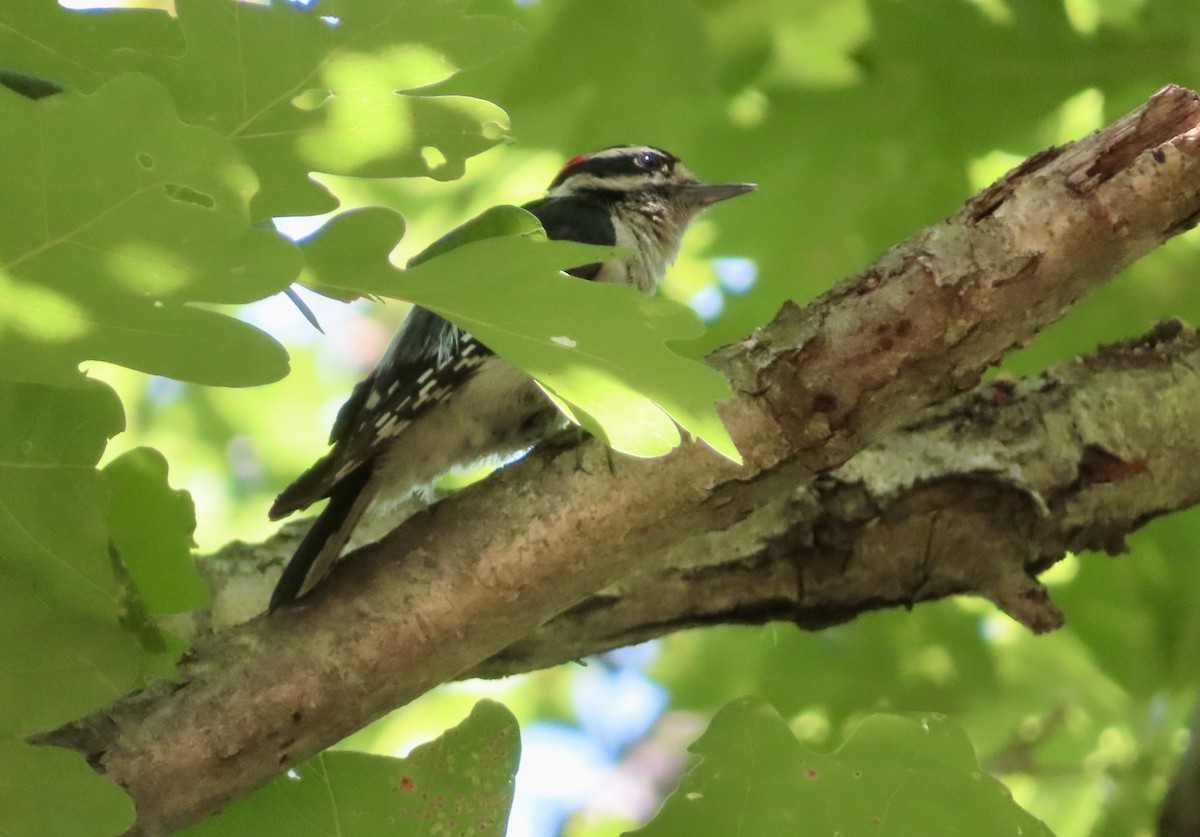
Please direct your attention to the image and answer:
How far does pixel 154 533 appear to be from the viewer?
176cm

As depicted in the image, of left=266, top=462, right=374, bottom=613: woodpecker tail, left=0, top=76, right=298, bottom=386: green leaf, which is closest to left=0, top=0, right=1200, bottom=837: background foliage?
left=0, top=76, right=298, bottom=386: green leaf

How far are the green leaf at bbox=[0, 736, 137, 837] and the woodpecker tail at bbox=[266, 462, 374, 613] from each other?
1.28 ft

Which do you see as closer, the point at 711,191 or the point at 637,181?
the point at 711,191

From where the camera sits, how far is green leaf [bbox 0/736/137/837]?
1535 millimetres

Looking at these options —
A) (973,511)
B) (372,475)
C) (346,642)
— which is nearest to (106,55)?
(346,642)

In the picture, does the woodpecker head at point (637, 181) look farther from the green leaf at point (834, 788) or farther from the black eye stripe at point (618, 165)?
the green leaf at point (834, 788)

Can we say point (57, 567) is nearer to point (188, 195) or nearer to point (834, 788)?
point (188, 195)

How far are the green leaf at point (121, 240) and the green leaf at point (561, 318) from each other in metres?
0.13

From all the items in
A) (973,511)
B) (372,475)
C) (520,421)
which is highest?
(520,421)

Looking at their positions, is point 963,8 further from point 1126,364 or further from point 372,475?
point 372,475

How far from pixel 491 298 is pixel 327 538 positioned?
0.91 m

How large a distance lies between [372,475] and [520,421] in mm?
431

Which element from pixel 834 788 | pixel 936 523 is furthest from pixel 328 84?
pixel 936 523

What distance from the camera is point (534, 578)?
188 centimetres
